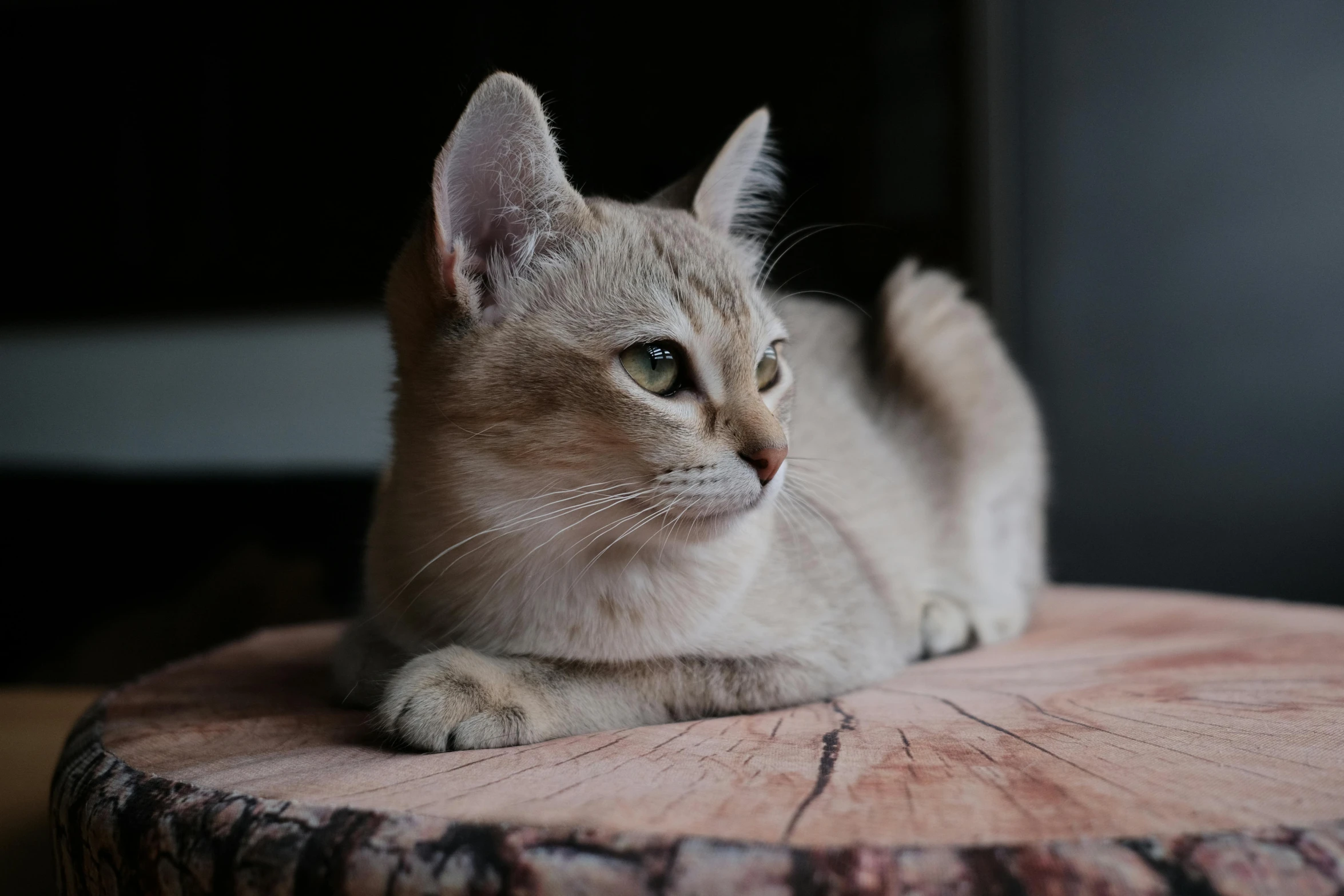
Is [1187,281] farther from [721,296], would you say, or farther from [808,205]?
[721,296]

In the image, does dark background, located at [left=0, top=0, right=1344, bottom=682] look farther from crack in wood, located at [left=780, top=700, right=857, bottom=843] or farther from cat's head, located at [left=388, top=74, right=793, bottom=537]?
crack in wood, located at [left=780, top=700, right=857, bottom=843]

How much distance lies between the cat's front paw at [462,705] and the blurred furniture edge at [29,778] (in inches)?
18.5

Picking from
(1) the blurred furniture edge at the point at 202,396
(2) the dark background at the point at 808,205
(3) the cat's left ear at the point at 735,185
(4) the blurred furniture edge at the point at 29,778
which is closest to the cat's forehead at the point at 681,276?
(3) the cat's left ear at the point at 735,185

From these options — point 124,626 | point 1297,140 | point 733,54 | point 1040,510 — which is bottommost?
point 124,626

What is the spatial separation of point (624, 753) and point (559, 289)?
0.59 m

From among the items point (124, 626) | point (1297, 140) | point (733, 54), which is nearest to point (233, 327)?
point (124, 626)

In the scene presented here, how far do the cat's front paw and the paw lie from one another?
0.88 metres

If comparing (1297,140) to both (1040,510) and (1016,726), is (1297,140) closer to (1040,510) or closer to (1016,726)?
(1040,510)

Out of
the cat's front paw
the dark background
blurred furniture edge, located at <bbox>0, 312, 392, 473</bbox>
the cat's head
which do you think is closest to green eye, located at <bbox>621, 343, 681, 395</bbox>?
the cat's head

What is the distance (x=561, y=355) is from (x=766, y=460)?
0.91ft

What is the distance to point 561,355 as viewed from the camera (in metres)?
1.20

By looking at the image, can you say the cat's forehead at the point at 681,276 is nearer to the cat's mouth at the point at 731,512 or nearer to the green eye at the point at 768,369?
the green eye at the point at 768,369

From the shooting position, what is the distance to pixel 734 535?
134cm

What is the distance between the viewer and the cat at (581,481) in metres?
1.16
